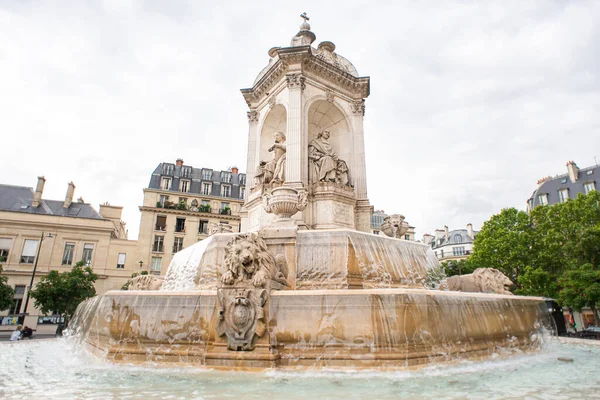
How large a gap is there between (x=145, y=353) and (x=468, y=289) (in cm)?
944

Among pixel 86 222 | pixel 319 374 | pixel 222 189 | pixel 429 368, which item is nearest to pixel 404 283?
pixel 429 368

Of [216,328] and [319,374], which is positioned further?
[216,328]

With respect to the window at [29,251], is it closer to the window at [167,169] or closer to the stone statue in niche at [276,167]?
the window at [167,169]

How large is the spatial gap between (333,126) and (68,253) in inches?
1629

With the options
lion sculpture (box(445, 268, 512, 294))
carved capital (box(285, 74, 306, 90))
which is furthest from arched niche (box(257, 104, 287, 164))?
lion sculpture (box(445, 268, 512, 294))

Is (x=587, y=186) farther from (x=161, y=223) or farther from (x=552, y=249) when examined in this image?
(x=161, y=223)

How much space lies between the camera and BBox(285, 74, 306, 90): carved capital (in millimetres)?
14438

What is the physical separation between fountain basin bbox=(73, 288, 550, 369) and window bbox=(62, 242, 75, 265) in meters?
43.3

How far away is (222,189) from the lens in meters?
57.2

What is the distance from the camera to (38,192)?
4659cm

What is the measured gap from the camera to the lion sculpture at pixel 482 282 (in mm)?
11125

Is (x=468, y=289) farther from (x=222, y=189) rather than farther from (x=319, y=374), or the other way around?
(x=222, y=189)

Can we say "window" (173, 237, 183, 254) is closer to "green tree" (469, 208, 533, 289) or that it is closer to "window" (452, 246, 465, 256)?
"green tree" (469, 208, 533, 289)

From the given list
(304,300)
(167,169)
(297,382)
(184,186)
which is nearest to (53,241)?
(184,186)
